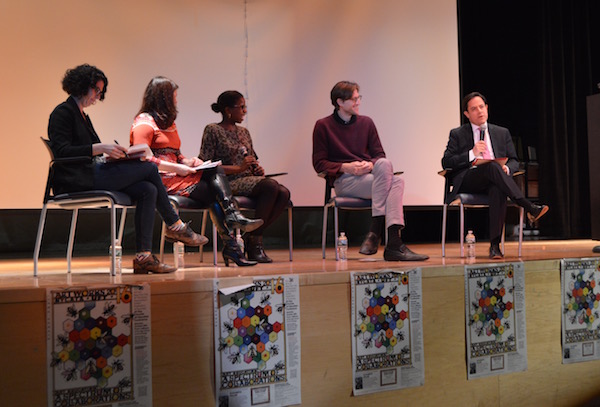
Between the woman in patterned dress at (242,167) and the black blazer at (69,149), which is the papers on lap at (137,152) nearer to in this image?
the black blazer at (69,149)

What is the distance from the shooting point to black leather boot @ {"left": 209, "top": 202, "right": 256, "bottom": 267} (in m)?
3.34

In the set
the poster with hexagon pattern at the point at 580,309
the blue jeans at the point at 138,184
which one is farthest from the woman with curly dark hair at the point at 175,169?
the poster with hexagon pattern at the point at 580,309

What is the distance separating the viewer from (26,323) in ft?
6.98

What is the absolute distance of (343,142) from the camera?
4.09 meters

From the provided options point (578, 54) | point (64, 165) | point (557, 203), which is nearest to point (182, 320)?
point (64, 165)

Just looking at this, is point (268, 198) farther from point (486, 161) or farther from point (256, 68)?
point (256, 68)

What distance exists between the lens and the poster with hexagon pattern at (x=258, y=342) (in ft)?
7.92

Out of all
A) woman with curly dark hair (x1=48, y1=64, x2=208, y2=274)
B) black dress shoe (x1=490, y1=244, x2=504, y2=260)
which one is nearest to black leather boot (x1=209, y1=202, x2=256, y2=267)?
woman with curly dark hair (x1=48, y1=64, x2=208, y2=274)

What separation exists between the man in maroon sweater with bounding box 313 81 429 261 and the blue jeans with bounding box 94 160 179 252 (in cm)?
129

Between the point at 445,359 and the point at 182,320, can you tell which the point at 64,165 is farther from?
the point at 445,359

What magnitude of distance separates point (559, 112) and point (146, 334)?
5698mm

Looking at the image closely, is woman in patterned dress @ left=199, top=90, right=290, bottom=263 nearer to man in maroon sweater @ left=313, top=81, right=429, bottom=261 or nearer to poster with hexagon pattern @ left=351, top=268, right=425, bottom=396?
man in maroon sweater @ left=313, top=81, right=429, bottom=261

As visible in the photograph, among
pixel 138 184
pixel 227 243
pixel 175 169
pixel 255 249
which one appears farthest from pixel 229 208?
pixel 138 184

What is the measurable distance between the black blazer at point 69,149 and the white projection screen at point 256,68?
6.36 feet
